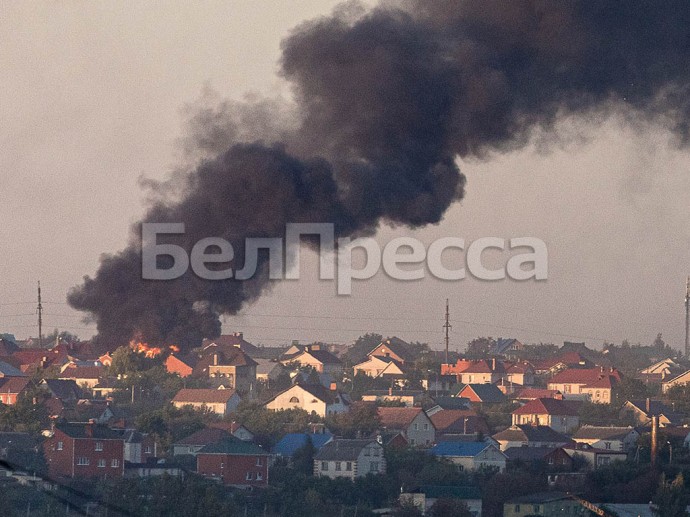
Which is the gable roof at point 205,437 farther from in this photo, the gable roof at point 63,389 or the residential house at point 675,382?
the residential house at point 675,382

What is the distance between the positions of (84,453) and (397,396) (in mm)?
38803

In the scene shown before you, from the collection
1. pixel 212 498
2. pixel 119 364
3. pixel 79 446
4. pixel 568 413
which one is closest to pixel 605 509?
pixel 212 498

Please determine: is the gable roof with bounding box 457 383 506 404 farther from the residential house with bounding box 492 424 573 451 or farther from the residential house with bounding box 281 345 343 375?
the residential house with bounding box 492 424 573 451

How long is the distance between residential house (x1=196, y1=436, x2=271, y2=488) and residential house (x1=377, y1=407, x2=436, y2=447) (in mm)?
14208

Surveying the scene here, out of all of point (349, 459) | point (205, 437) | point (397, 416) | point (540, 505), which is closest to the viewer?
point (540, 505)

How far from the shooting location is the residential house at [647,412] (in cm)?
8800

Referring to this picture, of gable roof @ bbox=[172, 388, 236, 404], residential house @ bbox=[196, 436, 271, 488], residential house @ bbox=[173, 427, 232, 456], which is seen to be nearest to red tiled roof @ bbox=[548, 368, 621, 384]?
gable roof @ bbox=[172, 388, 236, 404]

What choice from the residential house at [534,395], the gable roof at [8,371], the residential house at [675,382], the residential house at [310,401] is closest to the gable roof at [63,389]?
the gable roof at [8,371]

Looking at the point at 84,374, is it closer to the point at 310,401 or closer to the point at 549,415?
the point at 310,401

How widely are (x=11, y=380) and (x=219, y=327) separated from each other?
1658 inches

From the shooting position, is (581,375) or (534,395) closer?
(534,395)

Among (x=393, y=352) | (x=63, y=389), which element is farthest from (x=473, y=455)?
(x=393, y=352)

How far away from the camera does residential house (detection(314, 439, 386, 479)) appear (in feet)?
211

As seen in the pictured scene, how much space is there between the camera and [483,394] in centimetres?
10212
